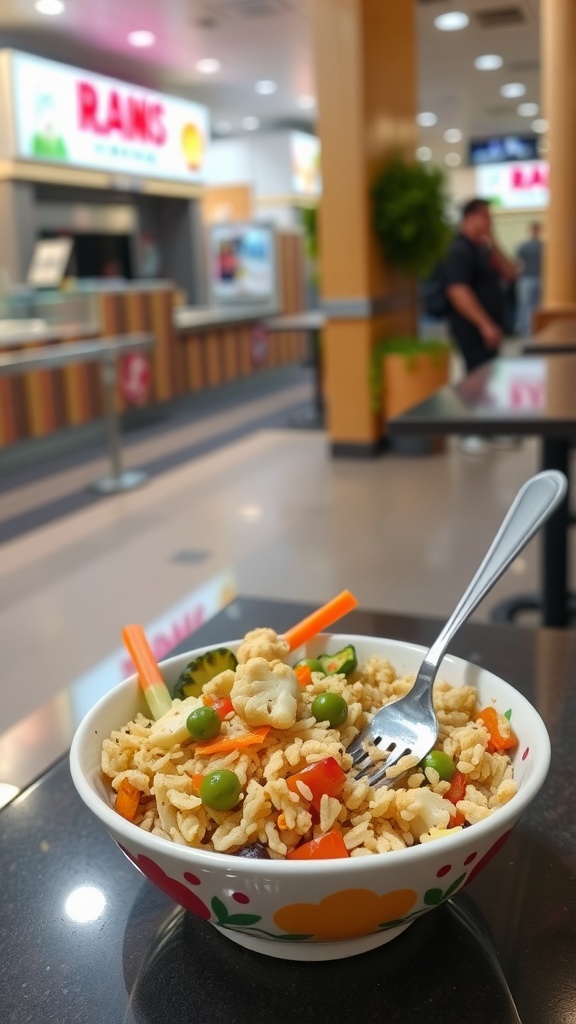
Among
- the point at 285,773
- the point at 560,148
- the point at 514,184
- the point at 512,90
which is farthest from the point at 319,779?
the point at 514,184

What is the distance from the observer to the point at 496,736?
652 millimetres

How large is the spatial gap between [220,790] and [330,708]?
4.4 inches

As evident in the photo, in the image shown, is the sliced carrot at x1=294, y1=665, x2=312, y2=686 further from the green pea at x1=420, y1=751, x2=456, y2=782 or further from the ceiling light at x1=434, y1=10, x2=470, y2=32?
the ceiling light at x1=434, y1=10, x2=470, y2=32

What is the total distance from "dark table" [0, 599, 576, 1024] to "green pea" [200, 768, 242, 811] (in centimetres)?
11

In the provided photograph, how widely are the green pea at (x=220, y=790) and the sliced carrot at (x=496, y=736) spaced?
20 centimetres

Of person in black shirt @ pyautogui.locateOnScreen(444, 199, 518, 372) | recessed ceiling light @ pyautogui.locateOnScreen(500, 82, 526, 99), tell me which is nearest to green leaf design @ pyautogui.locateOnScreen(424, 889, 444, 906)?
person in black shirt @ pyautogui.locateOnScreen(444, 199, 518, 372)

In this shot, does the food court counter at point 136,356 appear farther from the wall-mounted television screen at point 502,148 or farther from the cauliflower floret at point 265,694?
the wall-mounted television screen at point 502,148

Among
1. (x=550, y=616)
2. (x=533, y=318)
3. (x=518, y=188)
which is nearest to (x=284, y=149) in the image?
(x=518, y=188)

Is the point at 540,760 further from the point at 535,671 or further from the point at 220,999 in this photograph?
the point at 535,671

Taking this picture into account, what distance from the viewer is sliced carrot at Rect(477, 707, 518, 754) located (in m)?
0.65

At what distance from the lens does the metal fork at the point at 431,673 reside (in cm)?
63

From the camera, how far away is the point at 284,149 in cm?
1161

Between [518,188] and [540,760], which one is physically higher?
[518,188]

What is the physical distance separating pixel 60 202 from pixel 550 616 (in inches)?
266
